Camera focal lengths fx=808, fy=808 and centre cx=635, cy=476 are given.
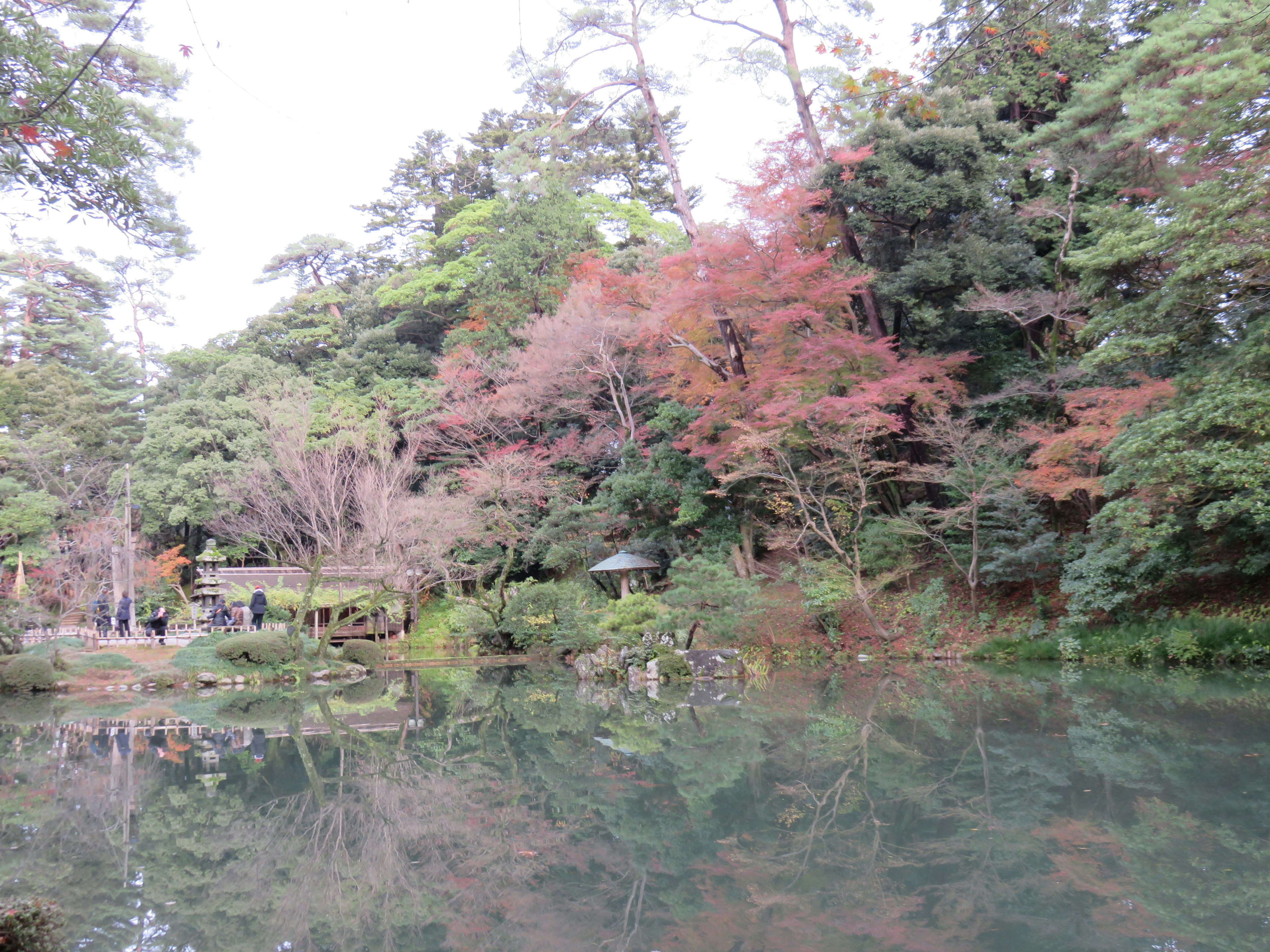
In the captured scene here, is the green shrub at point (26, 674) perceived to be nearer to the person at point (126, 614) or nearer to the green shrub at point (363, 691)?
the person at point (126, 614)

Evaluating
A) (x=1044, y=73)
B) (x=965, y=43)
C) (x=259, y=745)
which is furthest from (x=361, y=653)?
(x=1044, y=73)

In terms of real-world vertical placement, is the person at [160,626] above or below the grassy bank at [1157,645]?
above

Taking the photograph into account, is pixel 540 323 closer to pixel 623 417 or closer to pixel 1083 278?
pixel 623 417

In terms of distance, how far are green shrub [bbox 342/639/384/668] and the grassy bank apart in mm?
10321

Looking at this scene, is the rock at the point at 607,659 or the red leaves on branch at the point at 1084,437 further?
the rock at the point at 607,659

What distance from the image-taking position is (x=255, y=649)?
12.7 meters

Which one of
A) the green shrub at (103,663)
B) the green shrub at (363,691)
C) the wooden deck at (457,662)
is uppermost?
the green shrub at (103,663)

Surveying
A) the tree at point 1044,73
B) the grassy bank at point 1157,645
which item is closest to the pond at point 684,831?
the grassy bank at point 1157,645

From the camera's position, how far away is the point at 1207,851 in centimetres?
349

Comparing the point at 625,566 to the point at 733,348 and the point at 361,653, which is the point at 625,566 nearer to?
the point at 733,348

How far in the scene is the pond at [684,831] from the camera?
308cm

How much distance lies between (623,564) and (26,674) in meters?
9.34

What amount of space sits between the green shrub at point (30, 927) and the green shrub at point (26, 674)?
1125 cm

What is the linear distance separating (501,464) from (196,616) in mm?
6953
